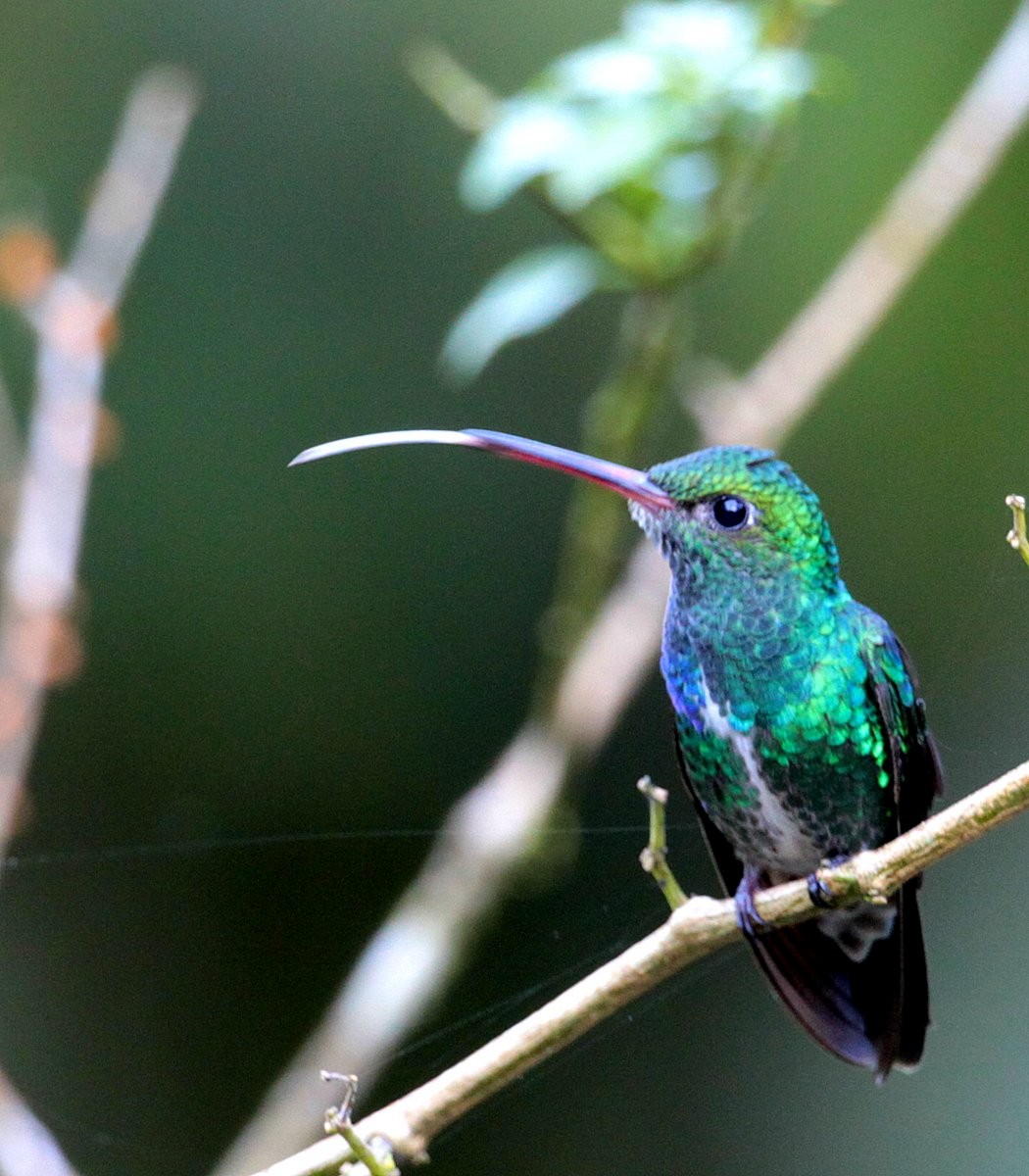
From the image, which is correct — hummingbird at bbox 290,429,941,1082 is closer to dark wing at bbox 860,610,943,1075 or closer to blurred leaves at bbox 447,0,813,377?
dark wing at bbox 860,610,943,1075

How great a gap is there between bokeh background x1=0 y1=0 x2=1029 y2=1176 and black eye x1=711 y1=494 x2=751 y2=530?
111cm

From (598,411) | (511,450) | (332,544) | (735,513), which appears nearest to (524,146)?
(598,411)

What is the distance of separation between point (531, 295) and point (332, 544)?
1075 millimetres

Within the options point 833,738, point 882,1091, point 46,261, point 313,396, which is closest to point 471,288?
point 313,396

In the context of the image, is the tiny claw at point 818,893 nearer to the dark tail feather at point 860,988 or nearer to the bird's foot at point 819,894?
the bird's foot at point 819,894

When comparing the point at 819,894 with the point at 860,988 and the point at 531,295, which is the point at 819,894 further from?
the point at 531,295

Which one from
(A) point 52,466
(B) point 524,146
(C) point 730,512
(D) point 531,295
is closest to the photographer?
(C) point 730,512

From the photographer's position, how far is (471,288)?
8.28 feet

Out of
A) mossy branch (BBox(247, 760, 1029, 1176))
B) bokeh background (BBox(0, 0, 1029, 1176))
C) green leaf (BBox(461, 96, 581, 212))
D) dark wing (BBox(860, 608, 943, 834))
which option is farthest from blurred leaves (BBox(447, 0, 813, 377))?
mossy branch (BBox(247, 760, 1029, 1176))

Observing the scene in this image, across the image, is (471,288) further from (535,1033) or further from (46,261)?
(535,1033)

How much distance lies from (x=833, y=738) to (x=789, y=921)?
135 millimetres

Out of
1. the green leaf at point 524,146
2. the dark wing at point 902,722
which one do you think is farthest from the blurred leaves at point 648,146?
the dark wing at point 902,722

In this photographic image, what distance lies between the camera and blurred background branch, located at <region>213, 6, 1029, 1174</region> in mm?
1515

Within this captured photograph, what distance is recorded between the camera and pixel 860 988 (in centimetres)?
106
